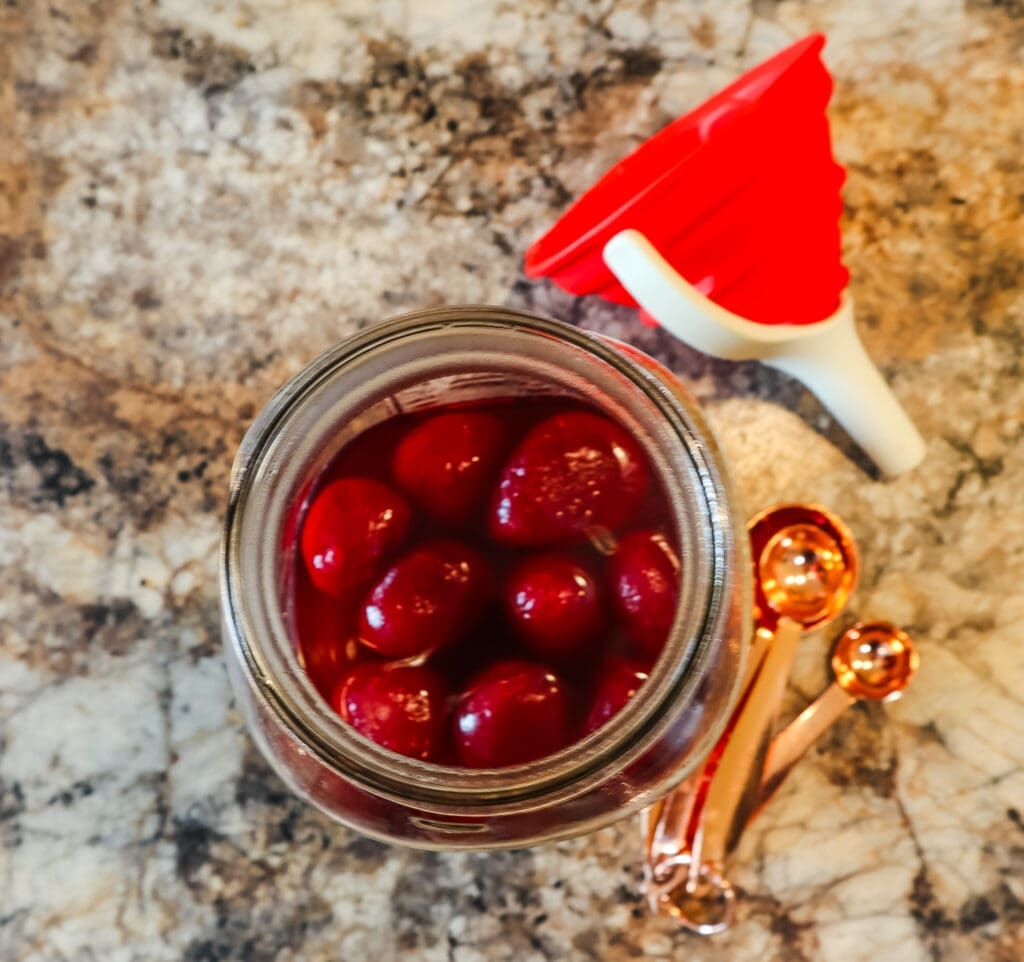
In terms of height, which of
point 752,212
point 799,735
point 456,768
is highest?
point 752,212

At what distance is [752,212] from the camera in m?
0.42

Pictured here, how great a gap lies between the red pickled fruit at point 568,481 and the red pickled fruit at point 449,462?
1 cm

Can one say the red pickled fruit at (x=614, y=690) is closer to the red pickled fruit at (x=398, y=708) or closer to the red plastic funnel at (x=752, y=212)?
the red pickled fruit at (x=398, y=708)

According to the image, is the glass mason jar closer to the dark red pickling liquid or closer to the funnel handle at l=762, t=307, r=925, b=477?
the dark red pickling liquid

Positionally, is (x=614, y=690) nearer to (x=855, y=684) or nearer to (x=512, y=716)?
(x=512, y=716)

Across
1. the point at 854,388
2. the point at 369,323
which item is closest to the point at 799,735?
the point at 854,388

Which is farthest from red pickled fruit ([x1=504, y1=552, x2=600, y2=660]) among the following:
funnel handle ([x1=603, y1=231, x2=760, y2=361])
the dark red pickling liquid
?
funnel handle ([x1=603, y1=231, x2=760, y2=361])

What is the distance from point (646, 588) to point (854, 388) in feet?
0.66

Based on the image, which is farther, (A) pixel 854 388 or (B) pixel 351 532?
(A) pixel 854 388

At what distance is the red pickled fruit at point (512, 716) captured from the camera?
32cm

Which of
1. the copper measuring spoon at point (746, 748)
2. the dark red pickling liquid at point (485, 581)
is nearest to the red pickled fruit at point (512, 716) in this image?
the dark red pickling liquid at point (485, 581)

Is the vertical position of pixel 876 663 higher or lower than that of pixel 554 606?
lower

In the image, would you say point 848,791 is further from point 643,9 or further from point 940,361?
point 643,9

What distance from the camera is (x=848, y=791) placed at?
0.47 m
